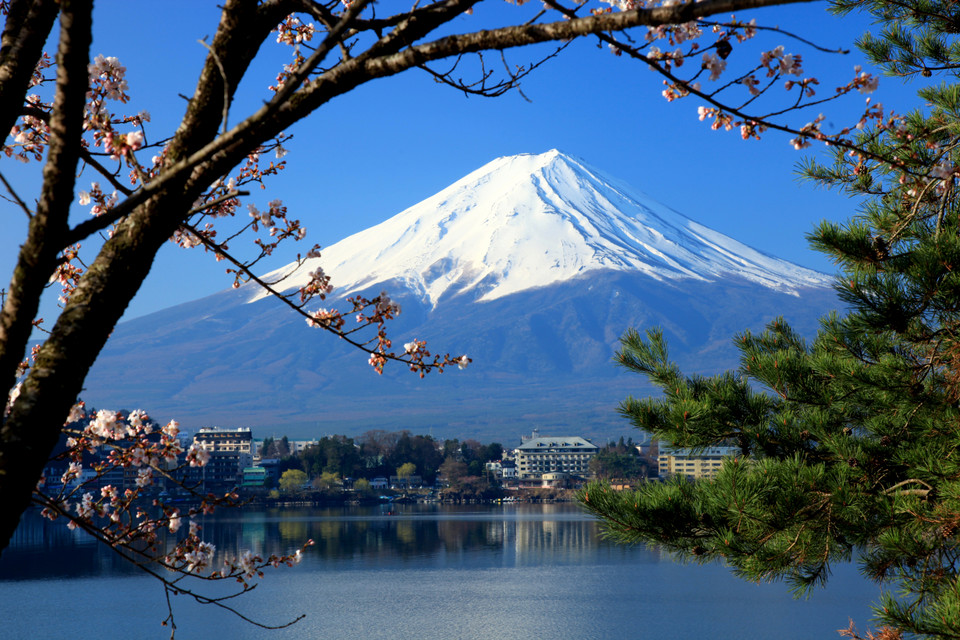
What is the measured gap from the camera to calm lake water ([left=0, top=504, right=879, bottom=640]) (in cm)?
2439

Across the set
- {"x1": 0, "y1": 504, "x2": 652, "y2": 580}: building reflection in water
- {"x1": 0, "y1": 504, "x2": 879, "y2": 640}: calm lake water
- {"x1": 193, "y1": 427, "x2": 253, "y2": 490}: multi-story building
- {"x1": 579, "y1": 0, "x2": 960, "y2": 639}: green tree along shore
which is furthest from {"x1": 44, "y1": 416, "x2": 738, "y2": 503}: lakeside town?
{"x1": 579, "y1": 0, "x2": 960, "y2": 639}: green tree along shore

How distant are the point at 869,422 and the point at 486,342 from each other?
562 ft

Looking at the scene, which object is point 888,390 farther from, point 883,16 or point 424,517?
point 424,517

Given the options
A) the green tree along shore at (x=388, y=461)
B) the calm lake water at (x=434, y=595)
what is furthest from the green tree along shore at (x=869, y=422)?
the green tree along shore at (x=388, y=461)

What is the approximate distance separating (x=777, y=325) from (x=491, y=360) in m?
172

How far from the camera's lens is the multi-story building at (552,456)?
344ft

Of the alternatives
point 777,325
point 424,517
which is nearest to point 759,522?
point 777,325

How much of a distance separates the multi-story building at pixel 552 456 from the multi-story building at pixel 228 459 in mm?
32657

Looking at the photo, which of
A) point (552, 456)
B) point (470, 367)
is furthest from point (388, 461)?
point (470, 367)

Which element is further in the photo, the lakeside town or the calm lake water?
the lakeside town

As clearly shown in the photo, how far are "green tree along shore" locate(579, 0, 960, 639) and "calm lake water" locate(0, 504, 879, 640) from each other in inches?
509

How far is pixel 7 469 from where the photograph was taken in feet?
4.84

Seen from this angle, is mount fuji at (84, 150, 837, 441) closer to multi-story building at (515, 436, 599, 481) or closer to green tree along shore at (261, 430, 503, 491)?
multi-story building at (515, 436, 599, 481)

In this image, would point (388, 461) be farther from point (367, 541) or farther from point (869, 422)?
point (869, 422)
